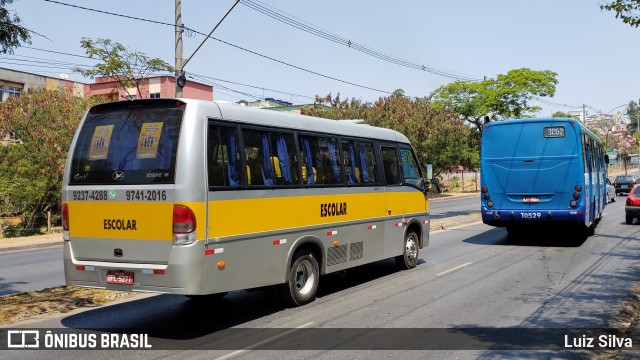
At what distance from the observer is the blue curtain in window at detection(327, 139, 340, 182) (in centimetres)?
962

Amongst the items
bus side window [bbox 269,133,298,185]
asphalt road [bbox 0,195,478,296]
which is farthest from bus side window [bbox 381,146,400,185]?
asphalt road [bbox 0,195,478,296]

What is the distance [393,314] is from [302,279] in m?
1.57

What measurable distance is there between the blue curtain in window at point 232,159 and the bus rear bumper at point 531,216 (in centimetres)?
1026

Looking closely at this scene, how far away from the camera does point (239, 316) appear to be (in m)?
8.17

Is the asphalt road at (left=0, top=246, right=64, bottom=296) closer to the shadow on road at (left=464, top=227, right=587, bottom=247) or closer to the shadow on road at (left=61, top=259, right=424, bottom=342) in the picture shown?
the shadow on road at (left=61, top=259, right=424, bottom=342)

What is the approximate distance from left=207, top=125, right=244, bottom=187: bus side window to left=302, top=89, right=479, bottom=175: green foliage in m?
39.0

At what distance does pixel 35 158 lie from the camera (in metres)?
27.9

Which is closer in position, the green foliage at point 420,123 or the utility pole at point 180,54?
the utility pole at point 180,54

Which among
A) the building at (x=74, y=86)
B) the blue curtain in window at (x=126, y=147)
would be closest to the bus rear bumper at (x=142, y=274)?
the blue curtain in window at (x=126, y=147)

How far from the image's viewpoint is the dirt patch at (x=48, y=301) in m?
8.09

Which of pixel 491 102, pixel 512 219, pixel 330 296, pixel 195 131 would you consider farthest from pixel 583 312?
pixel 491 102

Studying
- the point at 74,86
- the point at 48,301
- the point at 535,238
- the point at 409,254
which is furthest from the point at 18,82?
the point at 409,254

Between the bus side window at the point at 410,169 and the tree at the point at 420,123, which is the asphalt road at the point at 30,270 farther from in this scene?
the tree at the point at 420,123

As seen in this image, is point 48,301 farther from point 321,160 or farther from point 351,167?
point 351,167
